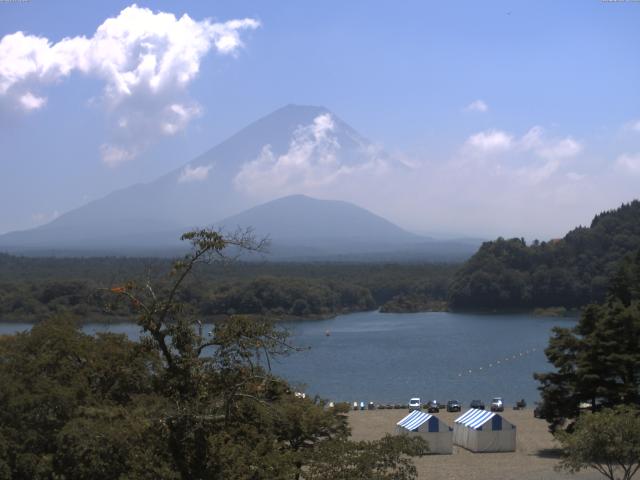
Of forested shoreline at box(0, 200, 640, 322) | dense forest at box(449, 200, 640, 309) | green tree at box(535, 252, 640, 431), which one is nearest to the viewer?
green tree at box(535, 252, 640, 431)

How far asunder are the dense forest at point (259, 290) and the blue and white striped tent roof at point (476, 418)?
69.2 ft

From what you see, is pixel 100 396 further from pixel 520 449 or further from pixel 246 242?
pixel 520 449

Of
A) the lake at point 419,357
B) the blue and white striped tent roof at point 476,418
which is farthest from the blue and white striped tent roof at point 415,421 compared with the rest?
the lake at point 419,357

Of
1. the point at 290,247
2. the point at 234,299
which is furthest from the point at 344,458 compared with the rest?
the point at 290,247

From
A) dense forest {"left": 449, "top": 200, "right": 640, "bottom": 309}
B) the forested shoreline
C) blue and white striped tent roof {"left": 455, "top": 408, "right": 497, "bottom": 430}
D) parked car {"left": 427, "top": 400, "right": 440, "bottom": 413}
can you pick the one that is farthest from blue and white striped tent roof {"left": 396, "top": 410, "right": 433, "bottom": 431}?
dense forest {"left": 449, "top": 200, "right": 640, "bottom": 309}

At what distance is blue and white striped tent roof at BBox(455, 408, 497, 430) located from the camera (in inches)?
605

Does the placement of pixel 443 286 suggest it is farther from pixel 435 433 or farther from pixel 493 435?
pixel 435 433

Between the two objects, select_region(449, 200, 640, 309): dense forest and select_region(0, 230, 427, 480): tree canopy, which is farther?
select_region(449, 200, 640, 309): dense forest

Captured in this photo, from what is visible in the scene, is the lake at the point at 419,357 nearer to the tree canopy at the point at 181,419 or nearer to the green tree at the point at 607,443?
the green tree at the point at 607,443

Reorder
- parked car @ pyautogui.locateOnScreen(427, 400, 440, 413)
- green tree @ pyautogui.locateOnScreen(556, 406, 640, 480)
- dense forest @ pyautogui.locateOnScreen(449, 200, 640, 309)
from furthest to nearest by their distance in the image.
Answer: dense forest @ pyautogui.locateOnScreen(449, 200, 640, 309) < parked car @ pyautogui.locateOnScreen(427, 400, 440, 413) < green tree @ pyautogui.locateOnScreen(556, 406, 640, 480)

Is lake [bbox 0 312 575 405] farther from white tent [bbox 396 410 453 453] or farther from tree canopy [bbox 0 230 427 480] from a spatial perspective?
tree canopy [bbox 0 230 427 480]

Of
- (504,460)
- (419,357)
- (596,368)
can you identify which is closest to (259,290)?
(419,357)

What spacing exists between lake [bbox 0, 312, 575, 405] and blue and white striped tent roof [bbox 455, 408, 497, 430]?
616 centimetres

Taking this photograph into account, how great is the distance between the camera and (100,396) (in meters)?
7.75
